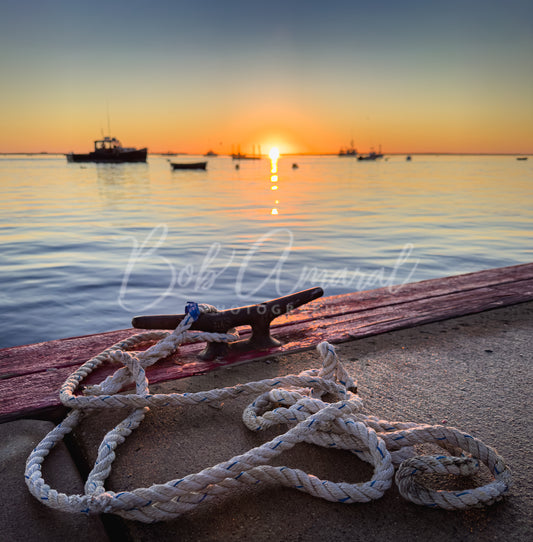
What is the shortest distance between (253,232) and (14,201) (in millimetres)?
15015

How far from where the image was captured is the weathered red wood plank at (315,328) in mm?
1956

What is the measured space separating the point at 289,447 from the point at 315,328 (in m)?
1.33

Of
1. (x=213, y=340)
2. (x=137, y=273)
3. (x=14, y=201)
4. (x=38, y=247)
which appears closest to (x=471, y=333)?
(x=213, y=340)

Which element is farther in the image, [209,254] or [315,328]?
[209,254]

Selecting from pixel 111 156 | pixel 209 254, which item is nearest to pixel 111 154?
pixel 111 156

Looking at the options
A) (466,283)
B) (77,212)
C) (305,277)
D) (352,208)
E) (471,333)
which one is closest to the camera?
(471,333)

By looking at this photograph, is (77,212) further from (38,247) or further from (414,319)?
(414,319)

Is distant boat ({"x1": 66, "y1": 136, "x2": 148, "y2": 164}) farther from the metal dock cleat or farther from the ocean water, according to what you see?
the metal dock cleat

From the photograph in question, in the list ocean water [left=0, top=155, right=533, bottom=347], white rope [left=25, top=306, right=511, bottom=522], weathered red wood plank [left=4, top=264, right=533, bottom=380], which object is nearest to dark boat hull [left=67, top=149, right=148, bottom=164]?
ocean water [left=0, top=155, right=533, bottom=347]

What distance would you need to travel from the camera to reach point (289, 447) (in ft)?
4.41

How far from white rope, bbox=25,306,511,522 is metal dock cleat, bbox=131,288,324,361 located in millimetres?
436

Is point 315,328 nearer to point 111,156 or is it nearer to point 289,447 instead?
point 289,447

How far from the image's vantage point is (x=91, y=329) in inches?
232

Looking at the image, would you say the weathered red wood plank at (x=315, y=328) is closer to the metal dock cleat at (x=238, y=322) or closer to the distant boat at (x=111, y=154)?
the metal dock cleat at (x=238, y=322)
